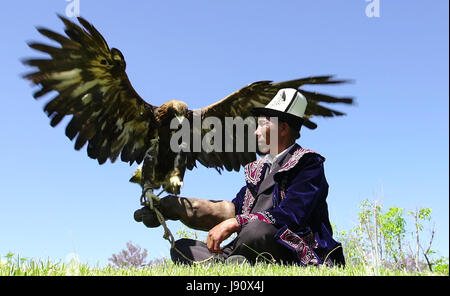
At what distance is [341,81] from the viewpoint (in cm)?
566

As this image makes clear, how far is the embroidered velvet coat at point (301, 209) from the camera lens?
12.6 ft

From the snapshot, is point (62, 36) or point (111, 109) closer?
point (62, 36)

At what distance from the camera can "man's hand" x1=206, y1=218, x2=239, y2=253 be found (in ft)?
12.3

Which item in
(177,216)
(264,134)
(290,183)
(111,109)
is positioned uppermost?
(111,109)

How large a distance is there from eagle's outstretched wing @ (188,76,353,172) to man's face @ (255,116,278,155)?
130 centimetres

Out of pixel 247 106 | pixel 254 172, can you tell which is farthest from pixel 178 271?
pixel 247 106

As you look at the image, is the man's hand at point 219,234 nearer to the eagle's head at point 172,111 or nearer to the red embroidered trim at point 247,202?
the red embroidered trim at point 247,202

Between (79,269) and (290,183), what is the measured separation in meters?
1.81

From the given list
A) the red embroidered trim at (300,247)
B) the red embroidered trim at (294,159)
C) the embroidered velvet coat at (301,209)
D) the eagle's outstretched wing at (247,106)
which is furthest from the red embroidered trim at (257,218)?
the eagle's outstretched wing at (247,106)

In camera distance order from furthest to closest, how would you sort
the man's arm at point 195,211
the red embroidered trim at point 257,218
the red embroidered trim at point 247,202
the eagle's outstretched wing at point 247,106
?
1. the eagle's outstretched wing at point 247,106
2. the red embroidered trim at point 247,202
3. the man's arm at point 195,211
4. the red embroidered trim at point 257,218

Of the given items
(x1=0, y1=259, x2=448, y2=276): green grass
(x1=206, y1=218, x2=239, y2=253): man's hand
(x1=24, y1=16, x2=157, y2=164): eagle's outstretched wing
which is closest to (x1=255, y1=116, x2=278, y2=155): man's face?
(x1=206, y1=218, x2=239, y2=253): man's hand

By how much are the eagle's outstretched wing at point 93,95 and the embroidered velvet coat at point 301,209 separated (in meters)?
1.74
